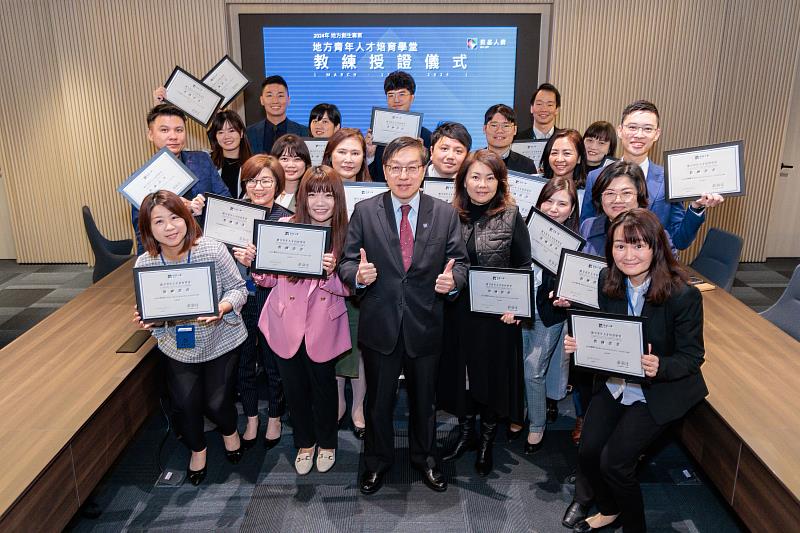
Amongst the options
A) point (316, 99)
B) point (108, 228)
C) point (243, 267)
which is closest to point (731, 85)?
point (316, 99)

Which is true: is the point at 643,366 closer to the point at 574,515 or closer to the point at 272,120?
the point at 574,515

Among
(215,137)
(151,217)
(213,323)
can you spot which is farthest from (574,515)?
(215,137)

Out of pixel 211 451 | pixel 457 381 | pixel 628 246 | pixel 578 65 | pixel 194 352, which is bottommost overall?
pixel 211 451

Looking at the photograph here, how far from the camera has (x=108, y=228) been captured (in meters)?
6.68

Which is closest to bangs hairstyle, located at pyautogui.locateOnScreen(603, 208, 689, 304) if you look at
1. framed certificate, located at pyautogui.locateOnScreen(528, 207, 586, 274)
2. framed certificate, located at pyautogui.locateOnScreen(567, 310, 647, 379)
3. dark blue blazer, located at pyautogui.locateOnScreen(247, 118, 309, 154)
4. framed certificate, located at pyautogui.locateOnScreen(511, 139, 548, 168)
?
framed certificate, located at pyautogui.locateOnScreen(567, 310, 647, 379)

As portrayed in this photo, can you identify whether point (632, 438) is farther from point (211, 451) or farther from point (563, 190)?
point (211, 451)

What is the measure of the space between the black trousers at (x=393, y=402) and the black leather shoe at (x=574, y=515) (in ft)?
2.32

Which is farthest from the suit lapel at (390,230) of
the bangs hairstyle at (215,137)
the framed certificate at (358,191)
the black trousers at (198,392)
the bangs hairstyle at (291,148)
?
the bangs hairstyle at (215,137)

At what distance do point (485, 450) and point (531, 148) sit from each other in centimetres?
209

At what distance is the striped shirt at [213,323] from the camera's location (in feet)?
9.93

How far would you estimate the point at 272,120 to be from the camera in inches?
194

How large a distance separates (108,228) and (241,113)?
193 cm

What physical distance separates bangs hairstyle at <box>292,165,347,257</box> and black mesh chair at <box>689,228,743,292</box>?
2.52 m

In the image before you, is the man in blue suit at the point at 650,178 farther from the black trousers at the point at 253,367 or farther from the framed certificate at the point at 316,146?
the black trousers at the point at 253,367
